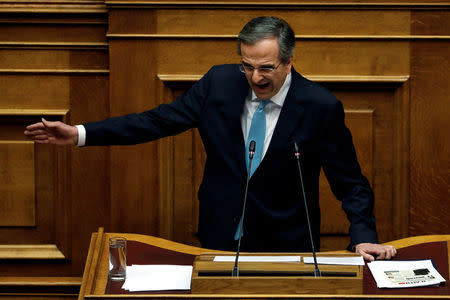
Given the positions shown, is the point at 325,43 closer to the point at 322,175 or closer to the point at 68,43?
the point at 322,175

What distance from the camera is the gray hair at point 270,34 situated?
2.09m

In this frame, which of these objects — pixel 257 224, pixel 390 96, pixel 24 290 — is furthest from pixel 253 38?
pixel 24 290

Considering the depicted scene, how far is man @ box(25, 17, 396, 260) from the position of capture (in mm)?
2223

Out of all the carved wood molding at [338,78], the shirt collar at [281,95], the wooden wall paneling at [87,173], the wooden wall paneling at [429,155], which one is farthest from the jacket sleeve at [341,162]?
the wooden wall paneling at [87,173]

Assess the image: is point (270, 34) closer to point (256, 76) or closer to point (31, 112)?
point (256, 76)

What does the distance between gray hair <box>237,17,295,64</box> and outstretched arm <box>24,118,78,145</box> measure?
0.56m

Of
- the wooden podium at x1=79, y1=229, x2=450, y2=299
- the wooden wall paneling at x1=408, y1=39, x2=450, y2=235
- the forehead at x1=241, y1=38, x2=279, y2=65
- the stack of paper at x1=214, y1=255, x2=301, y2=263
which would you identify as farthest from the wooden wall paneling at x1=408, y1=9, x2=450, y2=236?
the stack of paper at x1=214, y1=255, x2=301, y2=263

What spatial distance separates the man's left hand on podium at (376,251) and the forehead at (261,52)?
1.87 ft

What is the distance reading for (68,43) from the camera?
2910 millimetres

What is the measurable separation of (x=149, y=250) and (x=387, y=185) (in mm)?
1253

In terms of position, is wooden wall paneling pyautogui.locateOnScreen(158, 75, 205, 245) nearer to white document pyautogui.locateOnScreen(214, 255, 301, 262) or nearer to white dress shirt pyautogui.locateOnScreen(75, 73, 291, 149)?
white dress shirt pyautogui.locateOnScreen(75, 73, 291, 149)

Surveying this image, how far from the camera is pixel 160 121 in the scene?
237 centimetres

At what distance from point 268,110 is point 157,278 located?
0.74m

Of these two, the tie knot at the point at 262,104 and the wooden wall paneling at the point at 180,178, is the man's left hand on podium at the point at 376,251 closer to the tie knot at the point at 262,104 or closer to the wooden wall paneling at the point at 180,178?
the tie knot at the point at 262,104
